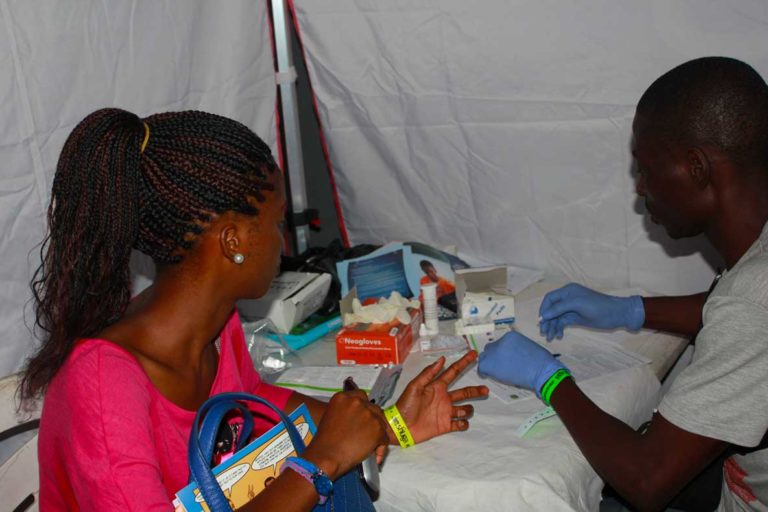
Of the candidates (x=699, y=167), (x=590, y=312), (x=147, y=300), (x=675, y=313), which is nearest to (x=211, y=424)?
(x=147, y=300)

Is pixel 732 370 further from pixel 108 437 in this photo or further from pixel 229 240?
pixel 108 437

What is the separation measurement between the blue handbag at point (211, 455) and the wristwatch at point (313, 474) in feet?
0.11

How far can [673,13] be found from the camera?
175 centimetres

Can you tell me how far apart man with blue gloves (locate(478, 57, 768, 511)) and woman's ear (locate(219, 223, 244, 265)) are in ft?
2.02

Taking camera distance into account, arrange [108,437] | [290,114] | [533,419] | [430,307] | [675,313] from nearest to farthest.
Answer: [108,437] < [533,419] < [675,313] < [430,307] < [290,114]

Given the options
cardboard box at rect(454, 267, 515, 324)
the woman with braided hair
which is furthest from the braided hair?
cardboard box at rect(454, 267, 515, 324)

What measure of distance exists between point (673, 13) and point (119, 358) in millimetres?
1464

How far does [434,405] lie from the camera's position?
54.3 inches

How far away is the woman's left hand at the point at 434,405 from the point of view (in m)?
1.35

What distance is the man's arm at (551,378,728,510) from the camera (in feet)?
3.71

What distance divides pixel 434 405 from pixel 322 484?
0.40 m

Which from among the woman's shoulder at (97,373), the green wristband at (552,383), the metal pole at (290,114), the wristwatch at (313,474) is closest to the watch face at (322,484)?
the wristwatch at (313,474)

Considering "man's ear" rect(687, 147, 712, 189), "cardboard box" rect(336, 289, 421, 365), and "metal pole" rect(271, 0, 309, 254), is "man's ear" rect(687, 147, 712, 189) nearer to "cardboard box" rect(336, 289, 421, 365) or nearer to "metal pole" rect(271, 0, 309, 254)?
"cardboard box" rect(336, 289, 421, 365)

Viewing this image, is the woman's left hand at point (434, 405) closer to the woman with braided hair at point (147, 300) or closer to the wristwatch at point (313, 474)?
the woman with braided hair at point (147, 300)
